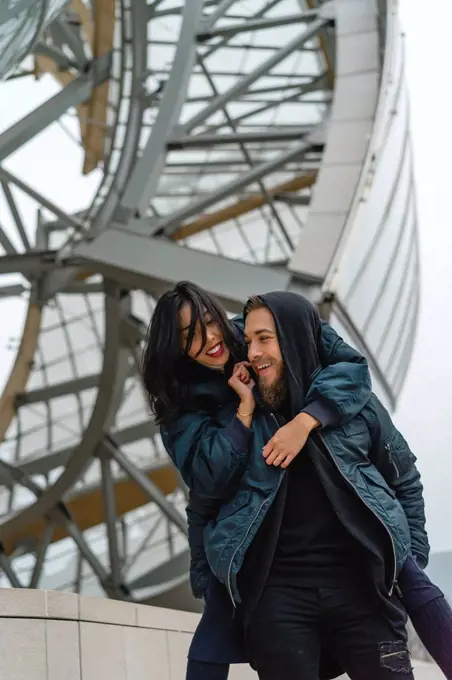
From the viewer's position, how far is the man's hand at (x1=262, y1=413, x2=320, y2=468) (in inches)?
121

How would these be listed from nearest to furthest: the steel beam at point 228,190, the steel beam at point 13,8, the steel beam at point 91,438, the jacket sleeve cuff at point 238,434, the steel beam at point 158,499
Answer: the jacket sleeve cuff at point 238,434 < the steel beam at point 13,8 < the steel beam at point 228,190 < the steel beam at point 91,438 < the steel beam at point 158,499

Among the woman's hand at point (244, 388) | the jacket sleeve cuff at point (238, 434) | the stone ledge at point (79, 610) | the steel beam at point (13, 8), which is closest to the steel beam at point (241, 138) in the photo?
the steel beam at point (13, 8)

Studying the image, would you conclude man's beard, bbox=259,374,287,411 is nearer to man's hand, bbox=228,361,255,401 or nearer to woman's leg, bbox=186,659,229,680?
man's hand, bbox=228,361,255,401

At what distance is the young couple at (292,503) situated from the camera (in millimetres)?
3041

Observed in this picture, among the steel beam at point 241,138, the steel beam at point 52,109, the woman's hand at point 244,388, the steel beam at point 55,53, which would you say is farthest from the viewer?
the steel beam at point 55,53

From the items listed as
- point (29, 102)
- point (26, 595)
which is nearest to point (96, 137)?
point (29, 102)

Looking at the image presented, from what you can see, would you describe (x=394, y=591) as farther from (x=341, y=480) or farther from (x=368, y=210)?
(x=368, y=210)

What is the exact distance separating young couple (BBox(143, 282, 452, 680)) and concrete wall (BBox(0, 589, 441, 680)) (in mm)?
1402

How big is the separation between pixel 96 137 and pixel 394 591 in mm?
23500

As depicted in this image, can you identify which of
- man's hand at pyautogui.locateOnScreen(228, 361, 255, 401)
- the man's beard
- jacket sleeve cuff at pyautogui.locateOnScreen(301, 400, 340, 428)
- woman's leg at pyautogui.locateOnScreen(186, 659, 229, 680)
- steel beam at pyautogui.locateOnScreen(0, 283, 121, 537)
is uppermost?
steel beam at pyautogui.locateOnScreen(0, 283, 121, 537)

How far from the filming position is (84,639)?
489 centimetres

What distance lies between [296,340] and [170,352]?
1.54 feet

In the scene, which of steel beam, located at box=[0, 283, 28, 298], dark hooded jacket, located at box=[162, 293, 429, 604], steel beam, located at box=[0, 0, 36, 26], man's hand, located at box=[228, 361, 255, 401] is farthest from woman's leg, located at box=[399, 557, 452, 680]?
steel beam, located at box=[0, 283, 28, 298]

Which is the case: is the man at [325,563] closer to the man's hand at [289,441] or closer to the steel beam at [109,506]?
the man's hand at [289,441]
